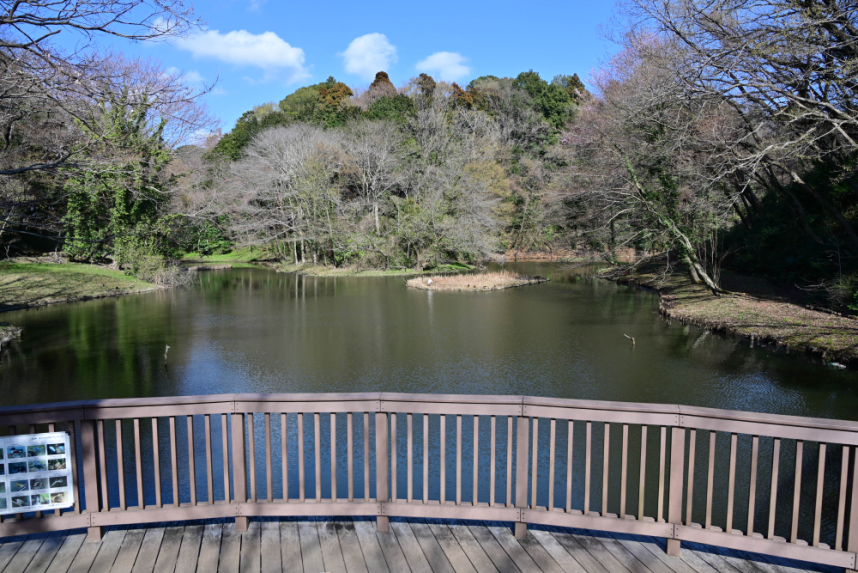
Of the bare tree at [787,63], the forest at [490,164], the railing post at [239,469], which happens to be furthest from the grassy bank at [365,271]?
the railing post at [239,469]

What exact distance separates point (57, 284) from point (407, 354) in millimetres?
15789

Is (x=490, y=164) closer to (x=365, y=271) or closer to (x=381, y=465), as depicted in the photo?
(x=365, y=271)

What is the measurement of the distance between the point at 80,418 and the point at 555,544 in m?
2.72

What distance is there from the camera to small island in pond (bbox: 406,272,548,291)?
2355cm

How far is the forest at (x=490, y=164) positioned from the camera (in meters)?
7.86

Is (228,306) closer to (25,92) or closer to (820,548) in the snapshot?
(25,92)

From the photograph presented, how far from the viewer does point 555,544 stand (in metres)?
3.18

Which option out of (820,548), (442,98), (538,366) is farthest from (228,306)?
(442,98)

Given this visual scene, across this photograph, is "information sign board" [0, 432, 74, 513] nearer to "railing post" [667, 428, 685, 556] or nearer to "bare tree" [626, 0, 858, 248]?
"railing post" [667, 428, 685, 556]

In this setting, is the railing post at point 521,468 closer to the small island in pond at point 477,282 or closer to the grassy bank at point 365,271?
the small island in pond at point 477,282

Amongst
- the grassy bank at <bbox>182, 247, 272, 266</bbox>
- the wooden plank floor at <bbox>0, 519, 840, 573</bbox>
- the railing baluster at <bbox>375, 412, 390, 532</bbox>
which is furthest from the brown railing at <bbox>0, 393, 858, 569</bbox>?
the grassy bank at <bbox>182, 247, 272, 266</bbox>

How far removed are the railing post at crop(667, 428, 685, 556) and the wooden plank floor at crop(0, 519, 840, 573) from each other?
0.27 feet

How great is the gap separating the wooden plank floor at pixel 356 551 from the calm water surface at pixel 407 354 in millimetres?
5963

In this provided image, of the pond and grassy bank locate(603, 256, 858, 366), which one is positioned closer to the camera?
the pond
